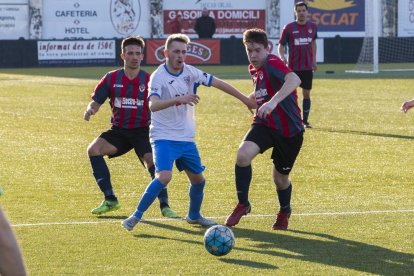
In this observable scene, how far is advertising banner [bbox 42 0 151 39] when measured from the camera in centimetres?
4344

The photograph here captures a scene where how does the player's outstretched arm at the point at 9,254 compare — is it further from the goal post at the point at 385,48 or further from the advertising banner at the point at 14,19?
the advertising banner at the point at 14,19

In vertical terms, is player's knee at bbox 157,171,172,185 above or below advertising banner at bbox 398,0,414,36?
below

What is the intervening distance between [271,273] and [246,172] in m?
1.82

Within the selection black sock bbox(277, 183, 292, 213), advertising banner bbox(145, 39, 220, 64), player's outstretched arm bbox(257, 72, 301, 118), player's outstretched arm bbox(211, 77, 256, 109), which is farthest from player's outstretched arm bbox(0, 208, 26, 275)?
advertising banner bbox(145, 39, 220, 64)

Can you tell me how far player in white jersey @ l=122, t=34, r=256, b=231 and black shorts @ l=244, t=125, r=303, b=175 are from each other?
26cm

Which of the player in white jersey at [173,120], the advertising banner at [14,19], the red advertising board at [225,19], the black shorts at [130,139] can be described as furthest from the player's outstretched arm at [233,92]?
the red advertising board at [225,19]

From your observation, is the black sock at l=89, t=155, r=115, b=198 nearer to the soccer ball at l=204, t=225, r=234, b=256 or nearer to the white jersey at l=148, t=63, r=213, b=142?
the white jersey at l=148, t=63, r=213, b=142

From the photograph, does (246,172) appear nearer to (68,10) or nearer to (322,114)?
(322,114)

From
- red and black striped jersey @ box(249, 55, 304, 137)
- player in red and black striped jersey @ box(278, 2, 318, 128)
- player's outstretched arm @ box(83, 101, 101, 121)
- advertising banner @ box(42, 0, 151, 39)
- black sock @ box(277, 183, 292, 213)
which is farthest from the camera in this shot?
advertising banner @ box(42, 0, 151, 39)

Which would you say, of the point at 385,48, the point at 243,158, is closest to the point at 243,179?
the point at 243,158

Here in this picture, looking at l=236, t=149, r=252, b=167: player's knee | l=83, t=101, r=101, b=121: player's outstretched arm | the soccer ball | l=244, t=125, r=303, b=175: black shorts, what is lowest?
the soccer ball

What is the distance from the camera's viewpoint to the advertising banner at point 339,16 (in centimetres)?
4516

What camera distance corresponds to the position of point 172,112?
8914 mm

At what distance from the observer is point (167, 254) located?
26.3 feet
